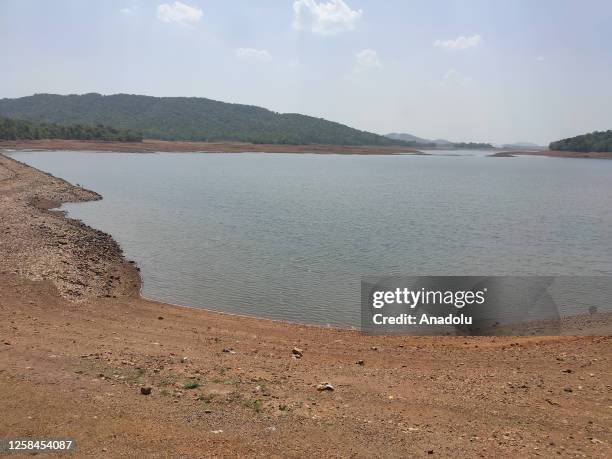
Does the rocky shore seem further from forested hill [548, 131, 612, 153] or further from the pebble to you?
forested hill [548, 131, 612, 153]

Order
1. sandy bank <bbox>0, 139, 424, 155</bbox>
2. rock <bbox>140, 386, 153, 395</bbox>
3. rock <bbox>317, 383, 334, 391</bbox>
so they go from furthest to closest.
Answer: sandy bank <bbox>0, 139, 424, 155</bbox> < rock <bbox>317, 383, 334, 391</bbox> < rock <bbox>140, 386, 153, 395</bbox>

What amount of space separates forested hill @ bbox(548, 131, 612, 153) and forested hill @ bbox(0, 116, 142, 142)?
117526 millimetres

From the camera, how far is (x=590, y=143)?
141750 mm

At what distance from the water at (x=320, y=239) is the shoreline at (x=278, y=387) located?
342 centimetres

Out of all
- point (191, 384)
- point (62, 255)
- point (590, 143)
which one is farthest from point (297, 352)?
point (590, 143)

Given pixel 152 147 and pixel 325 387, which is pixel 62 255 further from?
pixel 152 147

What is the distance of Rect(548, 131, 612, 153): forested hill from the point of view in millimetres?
135975

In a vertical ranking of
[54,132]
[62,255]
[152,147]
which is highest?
[54,132]

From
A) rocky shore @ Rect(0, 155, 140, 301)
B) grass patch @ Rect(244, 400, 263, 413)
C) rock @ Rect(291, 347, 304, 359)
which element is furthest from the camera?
rocky shore @ Rect(0, 155, 140, 301)

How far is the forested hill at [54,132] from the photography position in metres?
104

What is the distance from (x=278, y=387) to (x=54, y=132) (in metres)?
125

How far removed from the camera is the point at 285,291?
55.0ft

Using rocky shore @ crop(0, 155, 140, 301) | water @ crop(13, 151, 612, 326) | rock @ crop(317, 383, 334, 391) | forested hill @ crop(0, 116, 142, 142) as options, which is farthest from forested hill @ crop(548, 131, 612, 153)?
rock @ crop(317, 383, 334, 391)

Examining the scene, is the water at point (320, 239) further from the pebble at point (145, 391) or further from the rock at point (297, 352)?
the pebble at point (145, 391)
